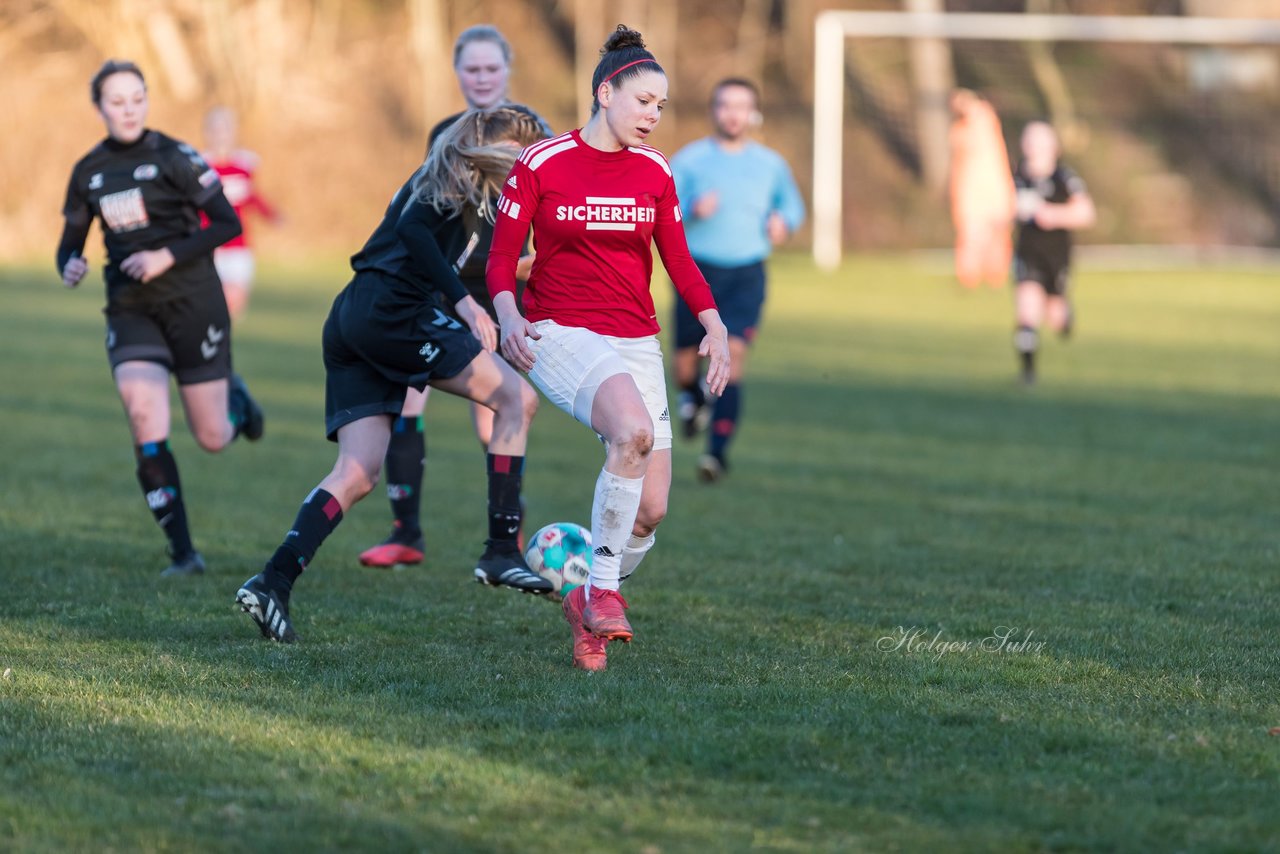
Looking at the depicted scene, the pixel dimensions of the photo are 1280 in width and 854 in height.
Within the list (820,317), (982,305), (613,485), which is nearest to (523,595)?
(613,485)

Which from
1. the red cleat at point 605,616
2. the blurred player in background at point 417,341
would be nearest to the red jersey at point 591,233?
the blurred player in background at point 417,341

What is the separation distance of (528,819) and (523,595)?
288 centimetres

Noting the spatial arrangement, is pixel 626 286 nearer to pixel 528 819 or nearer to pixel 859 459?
pixel 528 819

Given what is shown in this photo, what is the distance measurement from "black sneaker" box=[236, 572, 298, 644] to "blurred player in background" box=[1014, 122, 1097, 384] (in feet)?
35.0

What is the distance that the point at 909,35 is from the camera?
29562 mm

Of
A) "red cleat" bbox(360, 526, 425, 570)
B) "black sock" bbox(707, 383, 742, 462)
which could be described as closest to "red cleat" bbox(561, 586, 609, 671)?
"red cleat" bbox(360, 526, 425, 570)

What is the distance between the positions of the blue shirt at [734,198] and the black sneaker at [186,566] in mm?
4377

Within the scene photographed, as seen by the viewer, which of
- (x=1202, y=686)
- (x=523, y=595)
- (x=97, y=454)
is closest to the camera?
(x=1202, y=686)

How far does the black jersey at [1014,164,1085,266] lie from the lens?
50.7ft

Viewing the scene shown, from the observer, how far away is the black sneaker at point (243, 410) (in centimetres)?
806

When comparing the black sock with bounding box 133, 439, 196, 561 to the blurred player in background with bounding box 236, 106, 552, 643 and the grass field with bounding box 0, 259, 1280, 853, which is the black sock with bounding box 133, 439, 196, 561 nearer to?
the grass field with bounding box 0, 259, 1280, 853

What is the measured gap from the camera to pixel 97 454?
1103 cm

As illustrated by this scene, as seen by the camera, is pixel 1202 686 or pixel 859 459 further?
pixel 859 459

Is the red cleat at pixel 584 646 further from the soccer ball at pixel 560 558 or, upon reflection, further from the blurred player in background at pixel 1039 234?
the blurred player in background at pixel 1039 234
